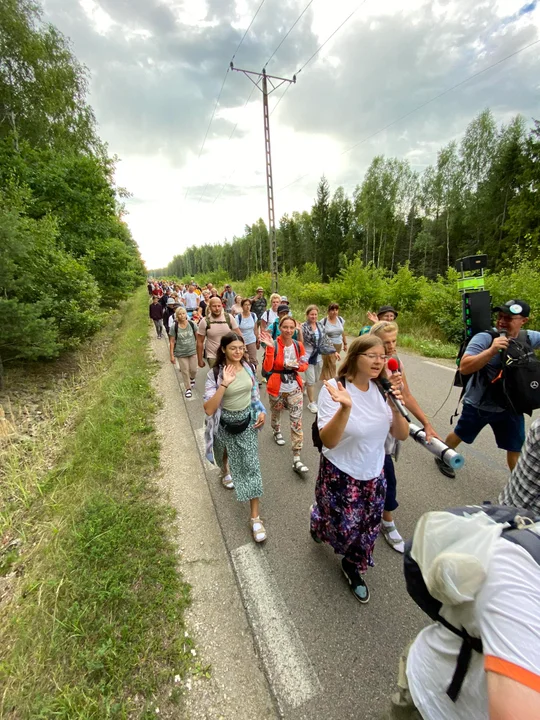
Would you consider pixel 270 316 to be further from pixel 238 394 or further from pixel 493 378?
pixel 493 378

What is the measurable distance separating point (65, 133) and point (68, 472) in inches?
630

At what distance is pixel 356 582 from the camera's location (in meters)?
2.23

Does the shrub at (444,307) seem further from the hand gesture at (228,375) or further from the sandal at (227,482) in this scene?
the hand gesture at (228,375)

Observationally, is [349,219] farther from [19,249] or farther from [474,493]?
[474,493]

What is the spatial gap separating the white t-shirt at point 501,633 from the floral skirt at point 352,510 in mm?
1131

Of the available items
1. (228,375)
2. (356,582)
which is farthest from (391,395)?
(356,582)

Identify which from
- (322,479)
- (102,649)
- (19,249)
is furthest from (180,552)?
(19,249)

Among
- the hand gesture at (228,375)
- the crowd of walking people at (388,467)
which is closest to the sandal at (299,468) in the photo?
the crowd of walking people at (388,467)

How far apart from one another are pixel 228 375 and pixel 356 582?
1.90 metres

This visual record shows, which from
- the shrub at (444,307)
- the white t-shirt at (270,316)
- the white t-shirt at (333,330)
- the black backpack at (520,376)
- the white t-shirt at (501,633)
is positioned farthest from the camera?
the shrub at (444,307)

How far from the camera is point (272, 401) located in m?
4.04

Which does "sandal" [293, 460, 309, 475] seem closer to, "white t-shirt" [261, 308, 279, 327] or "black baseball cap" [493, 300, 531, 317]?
"black baseball cap" [493, 300, 531, 317]

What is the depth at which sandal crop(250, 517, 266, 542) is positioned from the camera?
2686 millimetres

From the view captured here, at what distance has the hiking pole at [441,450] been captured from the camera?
66.2 inches
